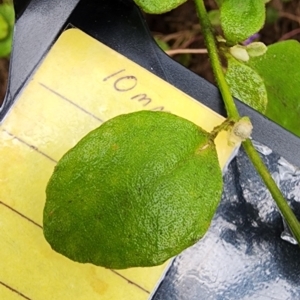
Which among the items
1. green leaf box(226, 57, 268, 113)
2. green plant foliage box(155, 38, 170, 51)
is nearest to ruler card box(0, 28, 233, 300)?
green leaf box(226, 57, 268, 113)

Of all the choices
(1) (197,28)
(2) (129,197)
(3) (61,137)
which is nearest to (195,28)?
(1) (197,28)

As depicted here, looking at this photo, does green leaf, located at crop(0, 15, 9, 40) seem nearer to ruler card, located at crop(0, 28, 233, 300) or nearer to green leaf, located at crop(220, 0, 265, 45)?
ruler card, located at crop(0, 28, 233, 300)

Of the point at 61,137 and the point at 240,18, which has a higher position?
the point at 240,18

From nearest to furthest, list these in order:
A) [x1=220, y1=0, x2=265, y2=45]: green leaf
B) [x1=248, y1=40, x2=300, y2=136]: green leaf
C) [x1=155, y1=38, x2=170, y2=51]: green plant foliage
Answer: [x1=220, y1=0, x2=265, y2=45]: green leaf < [x1=248, y1=40, x2=300, y2=136]: green leaf < [x1=155, y1=38, x2=170, y2=51]: green plant foliage

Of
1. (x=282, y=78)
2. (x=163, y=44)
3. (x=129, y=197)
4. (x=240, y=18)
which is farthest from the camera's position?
(x=163, y=44)

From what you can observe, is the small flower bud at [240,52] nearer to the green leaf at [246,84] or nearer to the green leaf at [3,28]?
the green leaf at [246,84]

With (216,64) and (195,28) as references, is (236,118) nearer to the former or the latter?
(216,64)

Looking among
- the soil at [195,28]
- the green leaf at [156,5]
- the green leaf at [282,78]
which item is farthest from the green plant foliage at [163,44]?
the green leaf at [156,5]
